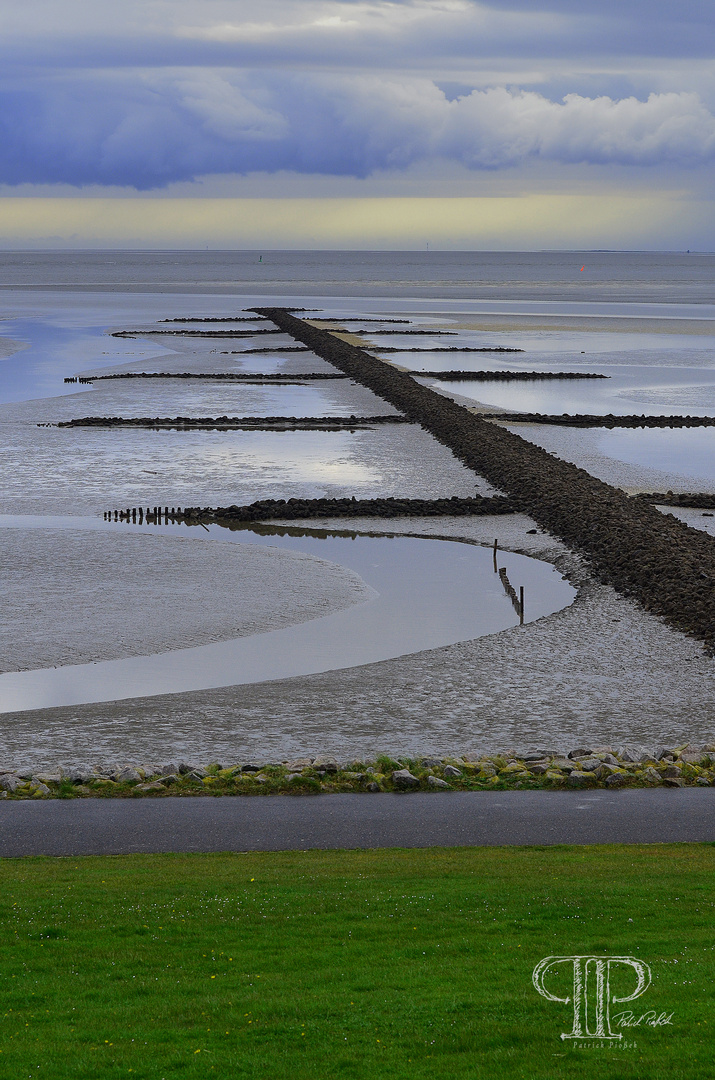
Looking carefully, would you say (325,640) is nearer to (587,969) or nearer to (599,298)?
(587,969)

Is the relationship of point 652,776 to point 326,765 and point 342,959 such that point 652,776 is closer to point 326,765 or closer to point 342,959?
point 326,765

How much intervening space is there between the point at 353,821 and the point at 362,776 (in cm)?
104

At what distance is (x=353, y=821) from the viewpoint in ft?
37.6

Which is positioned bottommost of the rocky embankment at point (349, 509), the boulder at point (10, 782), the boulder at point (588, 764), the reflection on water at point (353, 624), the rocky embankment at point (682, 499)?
the boulder at point (10, 782)

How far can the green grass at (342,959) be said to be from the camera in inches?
253

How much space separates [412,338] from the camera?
8350 cm

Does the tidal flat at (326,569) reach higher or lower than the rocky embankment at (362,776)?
higher

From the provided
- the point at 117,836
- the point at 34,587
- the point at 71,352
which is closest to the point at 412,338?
the point at 71,352

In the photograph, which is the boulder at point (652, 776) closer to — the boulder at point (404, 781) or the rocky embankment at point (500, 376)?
the boulder at point (404, 781)

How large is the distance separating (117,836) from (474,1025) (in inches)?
203

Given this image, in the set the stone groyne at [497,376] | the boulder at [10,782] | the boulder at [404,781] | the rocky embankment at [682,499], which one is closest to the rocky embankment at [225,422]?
the stone groyne at [497,376]

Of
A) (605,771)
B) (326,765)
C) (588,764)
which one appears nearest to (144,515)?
(326,765)

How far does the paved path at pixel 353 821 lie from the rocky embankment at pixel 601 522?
6.16 metres

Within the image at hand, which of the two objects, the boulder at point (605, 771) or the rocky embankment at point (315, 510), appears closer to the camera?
the boulder at point (605, 771)
